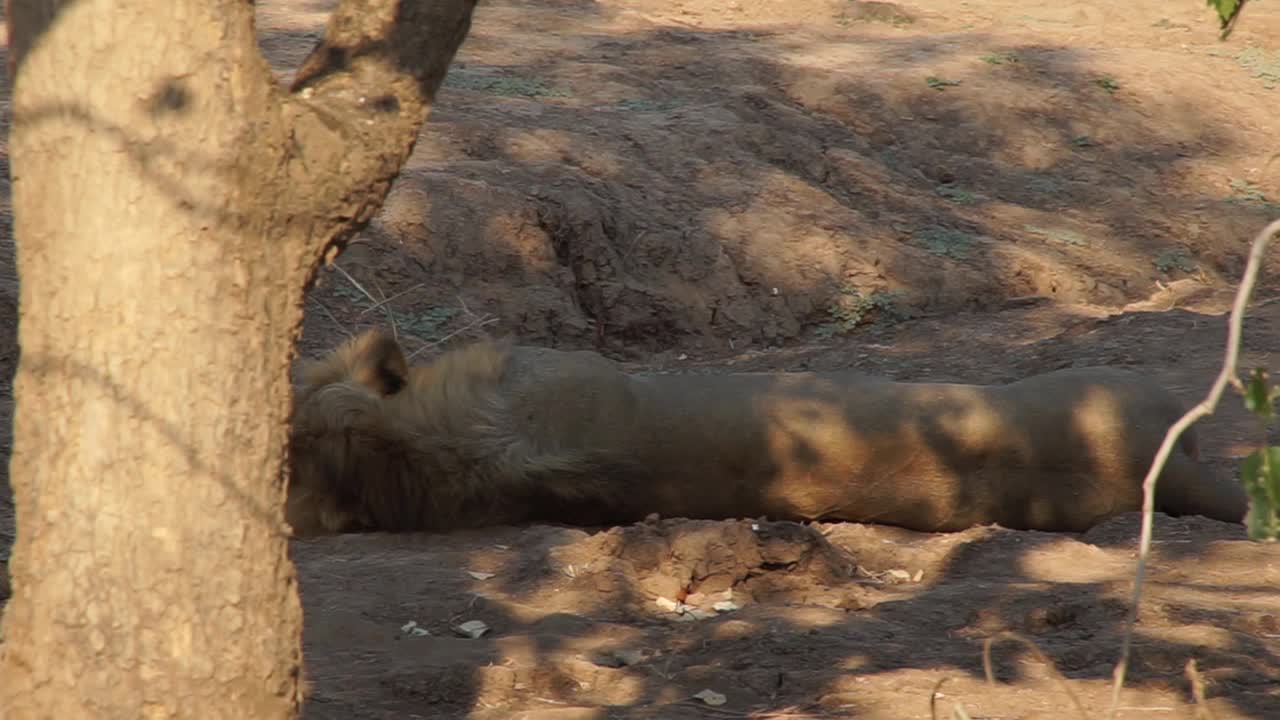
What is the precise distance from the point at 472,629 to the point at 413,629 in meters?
0.16

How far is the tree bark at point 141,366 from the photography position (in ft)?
8.43

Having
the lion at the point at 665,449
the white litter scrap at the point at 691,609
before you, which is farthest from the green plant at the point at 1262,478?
the lion at the point at 665,449

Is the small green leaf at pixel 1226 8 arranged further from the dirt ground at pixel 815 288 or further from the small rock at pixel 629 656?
the small rock at pixel 629 656

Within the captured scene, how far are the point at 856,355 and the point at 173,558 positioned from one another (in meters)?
5.74

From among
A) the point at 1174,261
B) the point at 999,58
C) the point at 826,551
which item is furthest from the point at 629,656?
the point at 999,58

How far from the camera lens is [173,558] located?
8.51 feet

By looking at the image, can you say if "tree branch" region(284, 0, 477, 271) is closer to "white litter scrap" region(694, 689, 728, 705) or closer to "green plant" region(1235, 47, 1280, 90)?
"white litter scrap" region(694, 689, 728, 705)

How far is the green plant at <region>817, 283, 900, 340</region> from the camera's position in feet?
28.6

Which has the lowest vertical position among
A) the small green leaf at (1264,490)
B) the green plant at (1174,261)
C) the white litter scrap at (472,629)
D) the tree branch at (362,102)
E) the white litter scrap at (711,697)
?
the green plant at (1174,261)

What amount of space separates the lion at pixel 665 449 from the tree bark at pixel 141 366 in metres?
2.68

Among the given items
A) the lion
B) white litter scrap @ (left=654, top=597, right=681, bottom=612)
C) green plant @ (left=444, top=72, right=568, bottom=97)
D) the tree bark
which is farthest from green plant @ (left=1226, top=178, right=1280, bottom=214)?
the tree bark

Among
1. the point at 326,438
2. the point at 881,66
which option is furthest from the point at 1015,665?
the point at 881,66

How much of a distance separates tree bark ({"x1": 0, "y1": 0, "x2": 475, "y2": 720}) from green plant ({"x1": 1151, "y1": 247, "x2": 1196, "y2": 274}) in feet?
25.5

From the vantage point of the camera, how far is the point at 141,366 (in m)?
2.57
